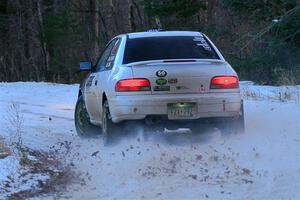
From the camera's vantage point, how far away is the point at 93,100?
10039 millimetres

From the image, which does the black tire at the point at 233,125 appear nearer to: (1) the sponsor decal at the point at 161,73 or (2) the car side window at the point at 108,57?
(1) the sponsor decal at the point at 161,73

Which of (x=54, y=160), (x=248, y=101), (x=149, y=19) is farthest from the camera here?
(x=149, y=19)

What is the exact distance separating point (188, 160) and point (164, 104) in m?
1.00

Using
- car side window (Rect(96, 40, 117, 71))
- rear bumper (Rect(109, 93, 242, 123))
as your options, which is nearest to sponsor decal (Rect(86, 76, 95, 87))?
car side window (Rect(96, 40, 117, 71))

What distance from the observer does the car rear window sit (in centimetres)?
923

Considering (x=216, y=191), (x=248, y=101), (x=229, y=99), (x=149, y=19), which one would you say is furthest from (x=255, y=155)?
(x=149, y=19)

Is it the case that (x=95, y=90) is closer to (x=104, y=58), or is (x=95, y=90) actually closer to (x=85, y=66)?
(x=104, y=58)

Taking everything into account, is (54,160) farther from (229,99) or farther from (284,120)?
(284,120)

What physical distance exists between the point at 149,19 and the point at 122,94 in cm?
2947

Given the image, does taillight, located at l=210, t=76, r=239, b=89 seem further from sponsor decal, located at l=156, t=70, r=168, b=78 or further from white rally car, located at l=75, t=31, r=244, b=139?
sponsor decal, located at l=156, t=70, r=168, b=78

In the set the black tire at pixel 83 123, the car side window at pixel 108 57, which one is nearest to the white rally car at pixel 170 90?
the car side window at pixel 108 57

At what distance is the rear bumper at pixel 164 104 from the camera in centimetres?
851

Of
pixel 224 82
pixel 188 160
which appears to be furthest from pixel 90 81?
pixel 188 160

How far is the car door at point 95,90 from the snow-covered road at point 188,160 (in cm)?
44
